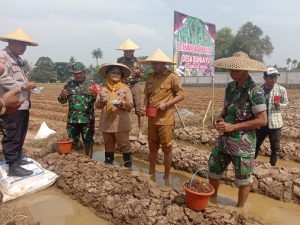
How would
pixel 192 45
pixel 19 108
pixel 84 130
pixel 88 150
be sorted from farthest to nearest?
pixel 192 45 → pixel 88 150 → pixel 84 130 → pixel 19 108

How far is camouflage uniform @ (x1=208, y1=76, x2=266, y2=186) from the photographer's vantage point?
3.08m

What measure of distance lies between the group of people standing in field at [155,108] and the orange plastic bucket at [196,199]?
0.51m

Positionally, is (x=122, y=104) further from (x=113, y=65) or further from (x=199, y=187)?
(x=199, y=187)

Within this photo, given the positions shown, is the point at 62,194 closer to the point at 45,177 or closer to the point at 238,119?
the point at 45,177

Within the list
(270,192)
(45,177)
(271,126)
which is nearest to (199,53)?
(271,126)

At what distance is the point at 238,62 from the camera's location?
3055 mm

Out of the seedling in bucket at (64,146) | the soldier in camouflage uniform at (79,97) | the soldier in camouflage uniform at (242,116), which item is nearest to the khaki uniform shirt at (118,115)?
the soldier in camouflage uniform at (79,97)

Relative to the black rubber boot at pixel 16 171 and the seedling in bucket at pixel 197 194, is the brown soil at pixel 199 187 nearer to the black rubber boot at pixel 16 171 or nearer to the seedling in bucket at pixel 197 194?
the seedling in bucket at pixel 197 194

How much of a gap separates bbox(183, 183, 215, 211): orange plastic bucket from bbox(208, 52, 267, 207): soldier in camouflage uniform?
48 cm

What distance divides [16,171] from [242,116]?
2.86m

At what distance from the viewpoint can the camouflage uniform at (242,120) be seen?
3.08m

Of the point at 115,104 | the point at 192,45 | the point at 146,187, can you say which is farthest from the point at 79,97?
the point at 192,45

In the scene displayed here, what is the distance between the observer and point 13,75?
3.93 meters

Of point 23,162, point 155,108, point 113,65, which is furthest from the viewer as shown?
point 113,65
